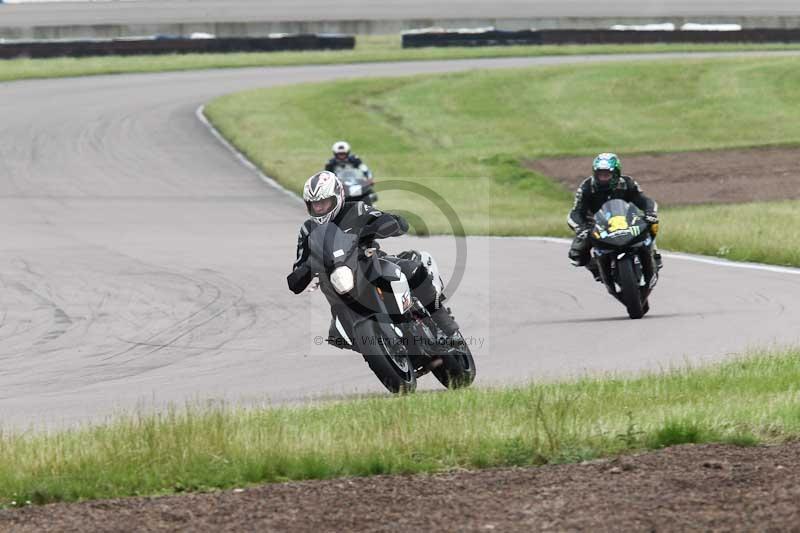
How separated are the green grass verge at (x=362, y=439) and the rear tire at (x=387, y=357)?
735mm

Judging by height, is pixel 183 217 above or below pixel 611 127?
below

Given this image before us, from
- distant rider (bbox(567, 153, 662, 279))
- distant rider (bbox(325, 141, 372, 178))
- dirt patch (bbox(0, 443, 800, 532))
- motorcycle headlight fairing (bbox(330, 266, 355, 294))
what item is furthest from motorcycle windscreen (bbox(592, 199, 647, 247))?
distant rider (bbox(325, 141, 372, 178))

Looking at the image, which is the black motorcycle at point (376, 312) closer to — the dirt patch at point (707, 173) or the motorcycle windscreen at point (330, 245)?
the motorcycle windscreen at point (330, 245)

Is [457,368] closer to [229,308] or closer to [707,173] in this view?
[229,308]

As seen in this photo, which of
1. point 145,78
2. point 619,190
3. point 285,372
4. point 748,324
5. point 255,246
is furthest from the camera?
point 145,78

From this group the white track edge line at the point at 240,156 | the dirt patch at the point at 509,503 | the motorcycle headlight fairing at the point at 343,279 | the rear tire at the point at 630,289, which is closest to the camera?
the dirt patch at the point at 509,503

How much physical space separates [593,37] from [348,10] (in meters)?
11.1

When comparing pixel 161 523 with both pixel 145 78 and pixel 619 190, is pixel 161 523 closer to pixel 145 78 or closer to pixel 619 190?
pixel 619 190

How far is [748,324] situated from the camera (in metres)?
13.1

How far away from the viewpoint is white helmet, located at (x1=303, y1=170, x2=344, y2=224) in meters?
9.35

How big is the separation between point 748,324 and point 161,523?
8.28 meters

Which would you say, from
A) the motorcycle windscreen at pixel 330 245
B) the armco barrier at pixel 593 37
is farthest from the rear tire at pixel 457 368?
the armco barrier at pixel 593 37

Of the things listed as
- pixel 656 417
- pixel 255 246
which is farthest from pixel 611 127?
pixel 656 417

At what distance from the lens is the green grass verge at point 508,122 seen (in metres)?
32.2
